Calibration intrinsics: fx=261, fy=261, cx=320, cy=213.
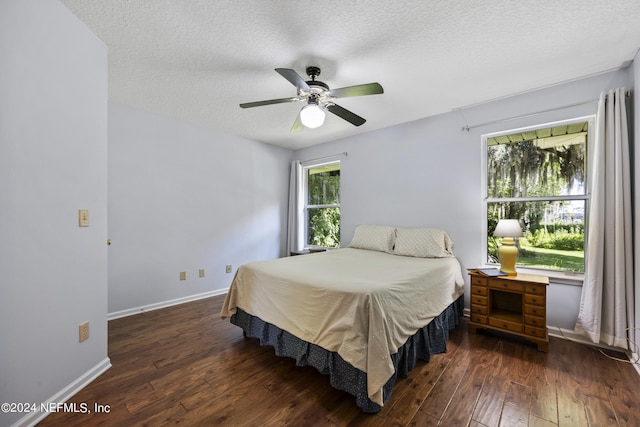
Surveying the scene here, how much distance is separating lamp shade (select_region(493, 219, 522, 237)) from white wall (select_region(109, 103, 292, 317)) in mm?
3378

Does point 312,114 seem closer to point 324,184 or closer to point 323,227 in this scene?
point 324,184

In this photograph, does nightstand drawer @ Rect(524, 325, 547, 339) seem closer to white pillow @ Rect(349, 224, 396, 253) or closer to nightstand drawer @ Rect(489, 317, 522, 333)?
nightstand drawer @ Rect(489, 317, 522, 333)

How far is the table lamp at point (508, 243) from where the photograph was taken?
2414mm

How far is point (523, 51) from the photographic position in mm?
2008

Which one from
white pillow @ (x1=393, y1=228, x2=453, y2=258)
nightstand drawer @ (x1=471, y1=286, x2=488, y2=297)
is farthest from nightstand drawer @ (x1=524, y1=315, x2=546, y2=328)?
white pillow @ (x1=393, y1=228, x2=453, y2=258)

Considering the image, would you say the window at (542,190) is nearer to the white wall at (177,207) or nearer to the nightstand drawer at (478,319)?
the nightstand drawer at (478,319)

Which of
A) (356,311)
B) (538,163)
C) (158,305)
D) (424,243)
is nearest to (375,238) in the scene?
(424,243)

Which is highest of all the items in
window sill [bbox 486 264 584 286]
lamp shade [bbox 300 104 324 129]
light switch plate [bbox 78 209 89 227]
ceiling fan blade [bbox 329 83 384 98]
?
ceiling fan blade [bbox 329 83 384 98]

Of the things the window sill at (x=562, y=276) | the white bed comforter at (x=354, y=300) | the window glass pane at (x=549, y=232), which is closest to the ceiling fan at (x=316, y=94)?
the white bed comforter at (x=354, y=300)

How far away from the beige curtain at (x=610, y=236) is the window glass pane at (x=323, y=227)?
9.79 feet

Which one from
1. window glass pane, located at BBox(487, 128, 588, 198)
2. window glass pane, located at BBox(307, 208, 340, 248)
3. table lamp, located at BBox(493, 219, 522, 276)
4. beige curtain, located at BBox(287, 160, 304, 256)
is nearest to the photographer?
table lamp, located at BBox(493, 219, 522, 276)

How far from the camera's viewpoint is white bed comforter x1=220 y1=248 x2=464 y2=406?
1.50m

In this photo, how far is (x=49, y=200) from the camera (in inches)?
60.6

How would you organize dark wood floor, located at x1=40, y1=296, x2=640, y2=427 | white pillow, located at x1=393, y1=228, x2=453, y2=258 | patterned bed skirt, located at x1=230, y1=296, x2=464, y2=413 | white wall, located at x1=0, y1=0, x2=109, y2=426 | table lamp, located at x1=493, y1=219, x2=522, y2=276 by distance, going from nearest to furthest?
white wall, located at x1=0, y1=0, x2=109, y2=426, dark wood floor, located at x1=40, y1=296, x2=640, y2=427, patterned bed skirt, located at x1=230, y1=296, x2=464, y2=413, table lamp, located at x1=493, y1=219, x2=522, y2=276, white pillow, located at x1=393, y1=228, x2=453, y2=258
